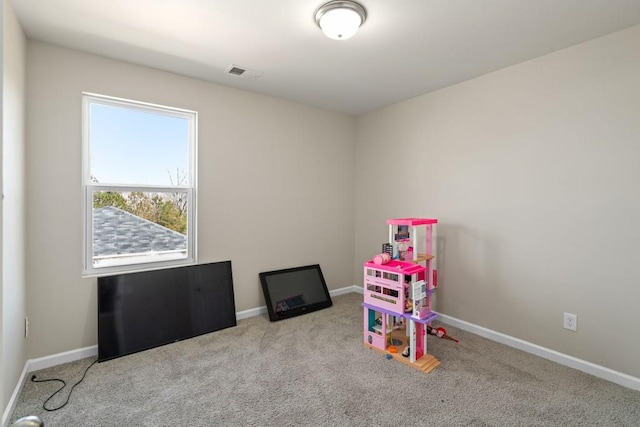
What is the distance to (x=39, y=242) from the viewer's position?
247 cm

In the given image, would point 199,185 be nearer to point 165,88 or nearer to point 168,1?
point 165,88

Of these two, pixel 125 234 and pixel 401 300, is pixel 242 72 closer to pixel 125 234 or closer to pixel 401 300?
pixel 125 234

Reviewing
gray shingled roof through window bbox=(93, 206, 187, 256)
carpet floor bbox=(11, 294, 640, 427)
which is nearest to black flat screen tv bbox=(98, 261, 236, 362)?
carpet floor bbox=(11, 294, 640, 427)

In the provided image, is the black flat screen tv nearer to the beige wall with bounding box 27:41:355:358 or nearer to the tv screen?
the beige wall with bounding box 27:41:355:358

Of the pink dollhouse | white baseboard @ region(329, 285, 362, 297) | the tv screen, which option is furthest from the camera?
white baseboard @ region(329, 285, 362, 297)

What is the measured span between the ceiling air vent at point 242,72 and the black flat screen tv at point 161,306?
179 centimetres

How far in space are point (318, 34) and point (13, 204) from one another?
89.3 inches

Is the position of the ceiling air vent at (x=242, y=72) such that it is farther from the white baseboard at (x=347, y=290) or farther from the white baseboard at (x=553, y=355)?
the white baseboard at (x=553, y=355)

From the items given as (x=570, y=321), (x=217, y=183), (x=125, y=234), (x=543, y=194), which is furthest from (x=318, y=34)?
(x=570, y=321)

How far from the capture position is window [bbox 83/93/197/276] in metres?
2.72

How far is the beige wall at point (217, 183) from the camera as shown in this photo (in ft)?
8.14

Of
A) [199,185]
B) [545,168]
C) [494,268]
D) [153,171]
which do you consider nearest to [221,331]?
[199,185]

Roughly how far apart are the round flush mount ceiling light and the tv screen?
2.43 meters

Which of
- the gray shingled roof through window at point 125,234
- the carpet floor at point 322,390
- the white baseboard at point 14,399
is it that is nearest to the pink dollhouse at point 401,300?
the carpet floor at point 322,390
